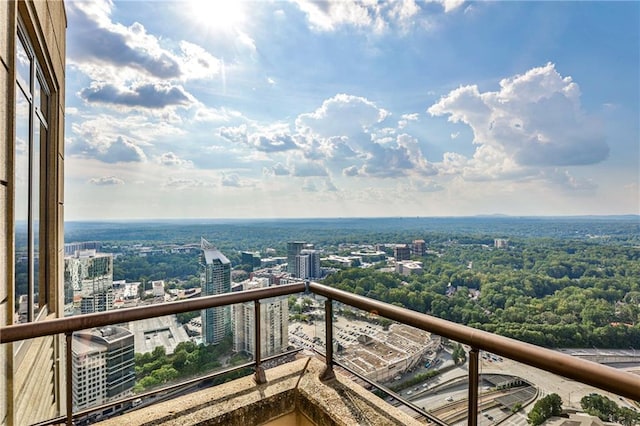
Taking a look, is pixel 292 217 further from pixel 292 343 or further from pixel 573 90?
pixel 573 90

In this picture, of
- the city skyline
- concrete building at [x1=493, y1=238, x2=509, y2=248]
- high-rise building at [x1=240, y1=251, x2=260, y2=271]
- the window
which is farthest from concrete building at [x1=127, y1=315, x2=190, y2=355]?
concrete building at [x1=493, y1=238, x2=509, y2=248]

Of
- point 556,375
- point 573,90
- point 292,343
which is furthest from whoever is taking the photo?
point 573,90

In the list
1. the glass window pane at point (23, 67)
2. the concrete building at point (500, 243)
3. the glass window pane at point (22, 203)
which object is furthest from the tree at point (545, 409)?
the concrete building at point (500, 243)

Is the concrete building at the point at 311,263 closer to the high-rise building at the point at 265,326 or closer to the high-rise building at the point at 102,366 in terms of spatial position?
the high-rise building at the point at 265,326

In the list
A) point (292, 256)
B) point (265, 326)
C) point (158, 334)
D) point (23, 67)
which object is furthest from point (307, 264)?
point (23, 67)

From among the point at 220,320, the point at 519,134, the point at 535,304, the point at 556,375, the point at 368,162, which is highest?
the point at 519,134

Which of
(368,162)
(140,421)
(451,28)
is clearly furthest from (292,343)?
(368,162)
